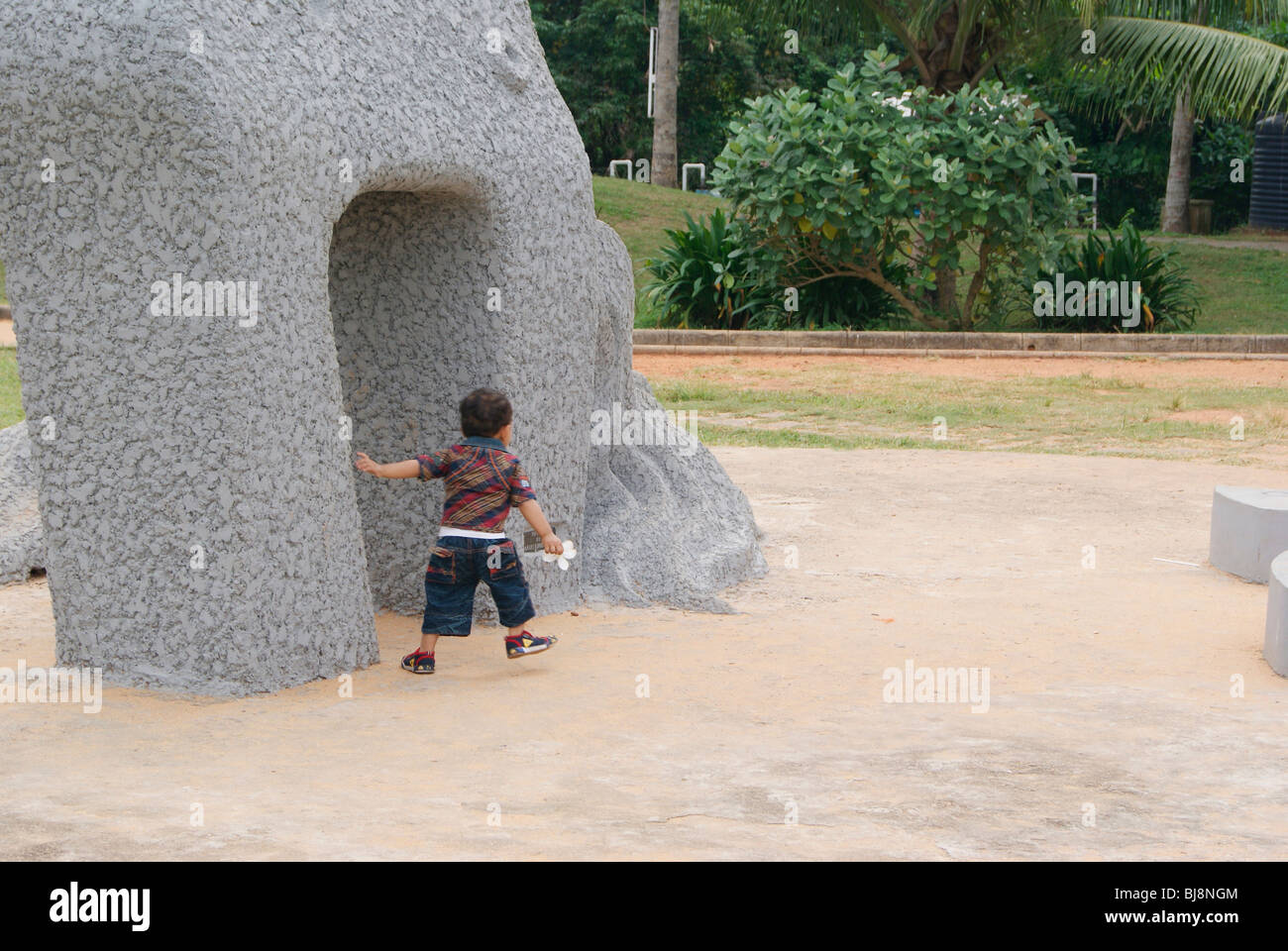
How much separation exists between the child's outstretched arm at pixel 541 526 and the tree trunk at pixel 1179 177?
25.4m

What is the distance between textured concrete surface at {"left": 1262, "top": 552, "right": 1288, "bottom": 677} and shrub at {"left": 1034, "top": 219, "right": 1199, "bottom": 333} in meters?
14.2

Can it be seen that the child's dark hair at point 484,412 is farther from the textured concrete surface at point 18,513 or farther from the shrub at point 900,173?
the shrub at point 900,173

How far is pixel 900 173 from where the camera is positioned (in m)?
18.0

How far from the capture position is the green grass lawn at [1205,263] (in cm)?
2174

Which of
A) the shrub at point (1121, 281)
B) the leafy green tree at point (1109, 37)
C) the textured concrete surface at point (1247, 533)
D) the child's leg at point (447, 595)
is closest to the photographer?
the child's leg at point (447, 595)

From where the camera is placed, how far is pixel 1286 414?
46.1 feet

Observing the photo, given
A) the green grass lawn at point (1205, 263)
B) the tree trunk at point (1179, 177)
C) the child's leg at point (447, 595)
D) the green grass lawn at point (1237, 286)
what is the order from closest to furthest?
the child's leg at point (447, 595) < the green grass lawn at point (1237, 286) < the green grass lawn at point (1205, 263) < the tree trunk at point (1179, 177)

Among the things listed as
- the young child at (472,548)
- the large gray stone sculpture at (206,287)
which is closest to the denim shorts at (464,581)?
the young child at (472,548)

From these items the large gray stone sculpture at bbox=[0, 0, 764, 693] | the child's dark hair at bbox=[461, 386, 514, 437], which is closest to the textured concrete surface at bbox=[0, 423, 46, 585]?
the large gray stone sculpture at bbox=[0, 0, 764, 693]

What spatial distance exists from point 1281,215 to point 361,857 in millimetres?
30283

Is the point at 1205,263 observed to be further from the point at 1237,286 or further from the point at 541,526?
the point at 541,526

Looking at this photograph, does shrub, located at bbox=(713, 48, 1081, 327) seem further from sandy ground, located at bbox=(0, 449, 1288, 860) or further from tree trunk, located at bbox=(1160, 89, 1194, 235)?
tree trunk, located at bbox=(1160, 89, 1194, 235)

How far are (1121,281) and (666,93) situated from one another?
31.5 feet

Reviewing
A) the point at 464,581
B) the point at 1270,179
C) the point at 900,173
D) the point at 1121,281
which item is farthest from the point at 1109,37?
the point at 464,581
